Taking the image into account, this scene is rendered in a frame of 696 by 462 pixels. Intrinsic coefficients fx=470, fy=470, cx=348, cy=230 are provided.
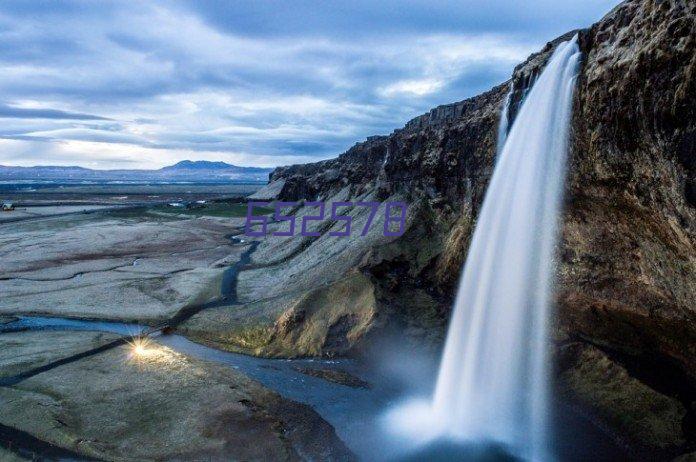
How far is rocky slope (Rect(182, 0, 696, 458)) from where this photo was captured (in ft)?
20.2

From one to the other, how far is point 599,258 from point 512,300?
2.00m

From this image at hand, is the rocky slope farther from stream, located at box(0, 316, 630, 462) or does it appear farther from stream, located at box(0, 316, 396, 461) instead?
stream, located at box(0, 316, 396, 461)

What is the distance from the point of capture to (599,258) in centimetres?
924

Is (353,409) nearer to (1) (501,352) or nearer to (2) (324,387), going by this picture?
(2) (324,387)

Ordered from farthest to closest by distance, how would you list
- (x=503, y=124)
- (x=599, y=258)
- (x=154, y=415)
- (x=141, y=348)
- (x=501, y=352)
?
(x=503, y=124), (x=141, y=348), (x=501, y=352), (x=599, y=258), (x=154, y=415)

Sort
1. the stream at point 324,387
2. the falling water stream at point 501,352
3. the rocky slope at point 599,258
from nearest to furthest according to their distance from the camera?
1. the rocky slope at point 599,258
2. the falling water stream at point 501,352
3. the stream at point 324,387

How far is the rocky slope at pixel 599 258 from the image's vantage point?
20.2ft

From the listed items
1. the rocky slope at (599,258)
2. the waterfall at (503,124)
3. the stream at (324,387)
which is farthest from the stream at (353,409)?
the waterfall at (503,124)

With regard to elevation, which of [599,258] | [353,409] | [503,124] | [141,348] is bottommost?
[141,348]

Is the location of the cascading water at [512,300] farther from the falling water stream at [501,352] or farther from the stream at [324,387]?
the stream at [324,387]

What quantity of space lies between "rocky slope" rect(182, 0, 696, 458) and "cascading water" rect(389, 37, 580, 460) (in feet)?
1.50

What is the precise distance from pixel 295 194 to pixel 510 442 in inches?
1579

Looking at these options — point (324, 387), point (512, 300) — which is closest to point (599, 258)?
point (512, 300)

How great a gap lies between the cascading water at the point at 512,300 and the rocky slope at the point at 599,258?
1.50 ft
